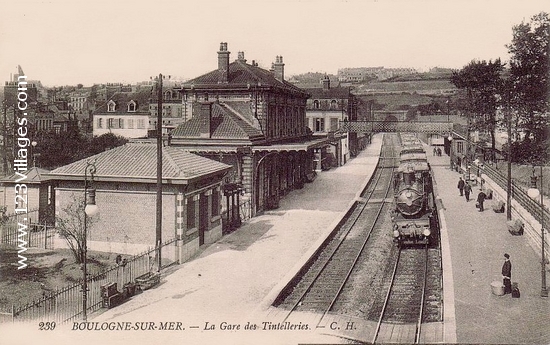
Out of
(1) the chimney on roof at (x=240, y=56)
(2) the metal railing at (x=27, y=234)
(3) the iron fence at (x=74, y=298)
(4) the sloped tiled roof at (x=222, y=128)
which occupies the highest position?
(1) the chimney on roof at (x=240, y=56)

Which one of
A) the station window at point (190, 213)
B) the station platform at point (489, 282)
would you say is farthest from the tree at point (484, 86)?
the station window at point (190, 213)

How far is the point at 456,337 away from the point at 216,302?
7.01 metres

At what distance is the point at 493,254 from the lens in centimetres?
2162

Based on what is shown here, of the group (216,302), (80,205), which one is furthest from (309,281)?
(80,205)

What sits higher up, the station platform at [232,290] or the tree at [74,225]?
the tree at [74,225]

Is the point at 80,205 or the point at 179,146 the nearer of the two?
the point at 80,205

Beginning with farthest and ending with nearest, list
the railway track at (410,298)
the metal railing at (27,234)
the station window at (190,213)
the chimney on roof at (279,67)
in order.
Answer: the chimney on roof at (279,67) → the metal railing at (27,234) → the station window at (190,213) → the railway track at (410,298)

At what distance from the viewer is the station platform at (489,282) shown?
44.5 ft

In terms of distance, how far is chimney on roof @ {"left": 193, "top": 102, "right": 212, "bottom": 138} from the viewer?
1298 inches

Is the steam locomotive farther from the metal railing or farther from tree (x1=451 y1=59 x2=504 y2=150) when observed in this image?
tree (x1=451 y1=59 x2=504 y2=150)

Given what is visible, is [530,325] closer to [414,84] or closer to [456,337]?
[456,337]

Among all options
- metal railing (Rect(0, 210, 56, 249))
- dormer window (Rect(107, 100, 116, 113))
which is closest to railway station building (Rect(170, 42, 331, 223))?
metal railing (Rect(0, 210, 56, 249))

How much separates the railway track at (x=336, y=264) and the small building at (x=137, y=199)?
18.3 feet

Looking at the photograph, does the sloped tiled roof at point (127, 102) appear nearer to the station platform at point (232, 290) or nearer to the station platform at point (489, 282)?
the station platform at point (232, 290)
